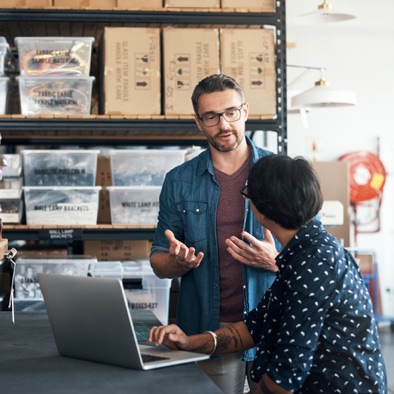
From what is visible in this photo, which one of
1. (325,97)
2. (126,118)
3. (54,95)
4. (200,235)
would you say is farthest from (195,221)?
(325,97)

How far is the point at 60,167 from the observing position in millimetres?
3588

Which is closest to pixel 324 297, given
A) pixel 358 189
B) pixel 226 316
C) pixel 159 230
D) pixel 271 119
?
pixel 226 316

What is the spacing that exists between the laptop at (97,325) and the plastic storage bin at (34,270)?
1.67 metres

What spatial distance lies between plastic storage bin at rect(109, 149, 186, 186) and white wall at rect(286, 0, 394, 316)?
191 inches

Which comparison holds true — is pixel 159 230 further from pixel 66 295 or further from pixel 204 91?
pixel 66 295

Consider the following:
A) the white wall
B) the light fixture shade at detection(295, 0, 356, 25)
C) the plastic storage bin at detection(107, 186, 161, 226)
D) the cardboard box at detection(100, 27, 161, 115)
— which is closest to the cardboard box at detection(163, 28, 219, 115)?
the cardboard box at detection(100, 27, 161, 115)

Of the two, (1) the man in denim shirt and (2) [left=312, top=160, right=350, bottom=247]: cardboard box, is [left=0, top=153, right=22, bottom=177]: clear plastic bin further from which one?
(2) [left=312, top=160, right=350, bottom=247]: cardboard box

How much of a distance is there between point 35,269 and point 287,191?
6.97ft

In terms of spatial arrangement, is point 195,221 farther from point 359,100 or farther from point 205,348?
point 359,100

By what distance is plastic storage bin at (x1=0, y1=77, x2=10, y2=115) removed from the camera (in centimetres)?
343

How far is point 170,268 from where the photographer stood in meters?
2.51

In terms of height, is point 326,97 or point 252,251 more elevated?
point 326,97

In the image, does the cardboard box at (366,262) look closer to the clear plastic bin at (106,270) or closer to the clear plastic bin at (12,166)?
the clear plastic bin at (106,270)

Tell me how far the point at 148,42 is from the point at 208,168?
1.04 m
